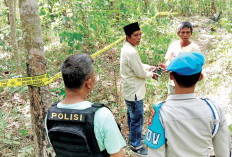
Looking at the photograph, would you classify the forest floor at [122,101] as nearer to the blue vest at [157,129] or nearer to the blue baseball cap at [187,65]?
the blue vest at [157,129]

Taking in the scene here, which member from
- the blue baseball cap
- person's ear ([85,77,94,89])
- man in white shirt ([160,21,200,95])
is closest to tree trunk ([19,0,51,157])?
person's ear ([85,77,94,89])

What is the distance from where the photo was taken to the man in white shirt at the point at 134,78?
2.98 meters

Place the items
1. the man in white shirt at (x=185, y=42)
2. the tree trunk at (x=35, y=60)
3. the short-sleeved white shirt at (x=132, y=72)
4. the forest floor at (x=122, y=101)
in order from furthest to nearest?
the forest floor at (x=122, y=101) < the man in white shirt at (x=185, y=42) < the short-sleeved white shirt at (x=132, y=72) < the tree trunk at (x=35, y=60)

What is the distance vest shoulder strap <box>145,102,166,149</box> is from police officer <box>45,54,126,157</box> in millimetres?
224

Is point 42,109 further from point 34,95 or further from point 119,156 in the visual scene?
point 119,156

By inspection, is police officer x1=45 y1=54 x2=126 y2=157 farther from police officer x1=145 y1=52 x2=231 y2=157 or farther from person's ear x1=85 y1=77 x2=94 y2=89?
police officer x1=145 y1=52 x2=231 y2=157

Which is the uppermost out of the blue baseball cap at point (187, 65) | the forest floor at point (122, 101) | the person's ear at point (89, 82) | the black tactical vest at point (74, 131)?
the blue baseball cap at point (187, 65)

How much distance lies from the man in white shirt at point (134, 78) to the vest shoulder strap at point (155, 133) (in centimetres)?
170

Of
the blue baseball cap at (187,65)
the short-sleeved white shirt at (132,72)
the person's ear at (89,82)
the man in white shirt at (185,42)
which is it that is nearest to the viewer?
the blue baseball cap at (187,65)

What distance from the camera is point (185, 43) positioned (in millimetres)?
3311

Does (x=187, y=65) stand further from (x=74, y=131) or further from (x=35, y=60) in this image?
(x=35, y=60)

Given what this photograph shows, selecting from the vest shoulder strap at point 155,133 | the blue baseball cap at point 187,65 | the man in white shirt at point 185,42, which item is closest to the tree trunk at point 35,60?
the vest shoulder strap at point 155,133

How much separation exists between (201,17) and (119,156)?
12591mm

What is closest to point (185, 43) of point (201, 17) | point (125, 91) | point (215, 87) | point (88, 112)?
point (125, 91)
